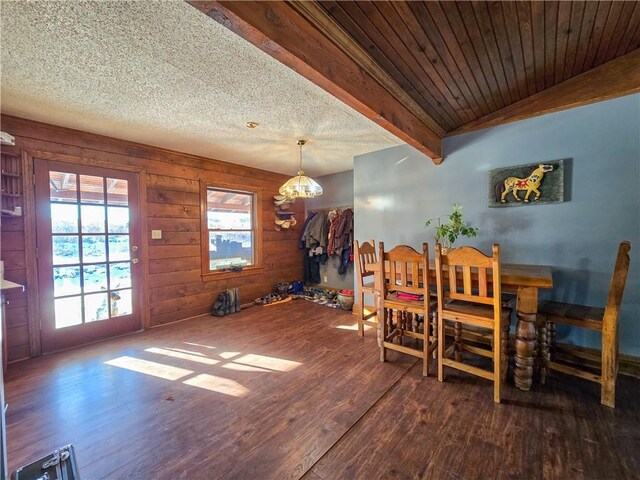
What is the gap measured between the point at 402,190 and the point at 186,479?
3188mm

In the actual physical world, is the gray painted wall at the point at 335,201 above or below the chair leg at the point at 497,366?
above

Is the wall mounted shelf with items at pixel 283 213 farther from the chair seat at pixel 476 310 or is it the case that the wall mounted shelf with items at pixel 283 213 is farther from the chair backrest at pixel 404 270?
the chair seat at pixel 476 310

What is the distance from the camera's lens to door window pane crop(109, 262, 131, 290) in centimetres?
304

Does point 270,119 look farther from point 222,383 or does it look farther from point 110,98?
point 222,383

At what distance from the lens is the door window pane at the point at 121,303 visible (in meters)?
3.05

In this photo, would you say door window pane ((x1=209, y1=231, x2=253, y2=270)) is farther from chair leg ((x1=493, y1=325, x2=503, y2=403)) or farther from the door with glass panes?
chair leg ((x1=493, y1=325, x2=503, y2=403))

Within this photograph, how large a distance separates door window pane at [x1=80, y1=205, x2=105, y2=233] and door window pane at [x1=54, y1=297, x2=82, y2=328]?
0.72 meters

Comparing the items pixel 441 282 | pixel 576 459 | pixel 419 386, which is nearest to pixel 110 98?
pixel 441 282

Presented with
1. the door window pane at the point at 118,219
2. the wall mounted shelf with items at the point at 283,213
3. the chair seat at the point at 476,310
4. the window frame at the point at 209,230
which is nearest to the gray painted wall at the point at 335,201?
the wall mounted shelf with items at the point at 283,213

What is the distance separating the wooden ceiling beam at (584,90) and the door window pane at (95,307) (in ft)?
14.8

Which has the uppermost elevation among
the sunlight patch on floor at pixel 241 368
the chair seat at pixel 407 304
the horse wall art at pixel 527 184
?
the horse wall art at pixel 527 184

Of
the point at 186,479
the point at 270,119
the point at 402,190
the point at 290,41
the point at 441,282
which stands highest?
the point at 270,119

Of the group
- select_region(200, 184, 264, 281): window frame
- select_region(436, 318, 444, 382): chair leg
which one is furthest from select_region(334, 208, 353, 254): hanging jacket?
select_region(436, 318, 444, 382): chair leg

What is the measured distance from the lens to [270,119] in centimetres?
257
